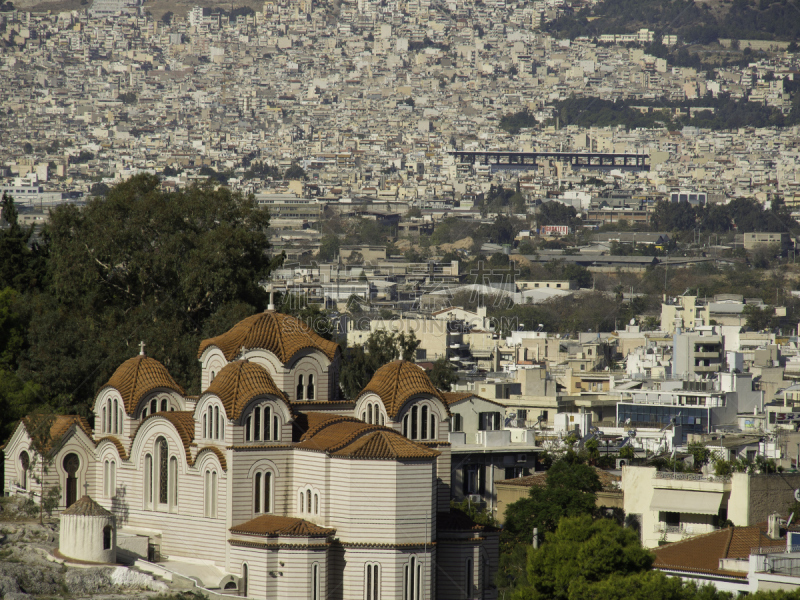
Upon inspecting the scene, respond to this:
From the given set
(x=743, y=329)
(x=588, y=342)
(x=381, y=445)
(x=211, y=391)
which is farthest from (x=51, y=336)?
(x=743, y=329)

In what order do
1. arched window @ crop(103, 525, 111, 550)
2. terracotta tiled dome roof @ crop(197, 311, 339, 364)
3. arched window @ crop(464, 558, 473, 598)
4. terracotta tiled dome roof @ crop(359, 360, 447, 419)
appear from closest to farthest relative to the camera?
arched window @ crop(103, 525, 111, 550)
arched window @ crop(464, 558, 473, 598)
terracotta tiled dome roof @ crop(359, 360, 447, 419)
terracotta tiled dome roof @ crop(197, 311, 339, 364)

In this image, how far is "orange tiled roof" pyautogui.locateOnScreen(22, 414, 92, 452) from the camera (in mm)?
30027

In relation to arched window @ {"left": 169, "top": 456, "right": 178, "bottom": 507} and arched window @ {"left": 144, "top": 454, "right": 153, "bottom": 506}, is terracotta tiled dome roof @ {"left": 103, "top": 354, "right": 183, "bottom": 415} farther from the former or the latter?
arched window @ {"left": 169, "top": 456, "right": 178, "bottom": 507}

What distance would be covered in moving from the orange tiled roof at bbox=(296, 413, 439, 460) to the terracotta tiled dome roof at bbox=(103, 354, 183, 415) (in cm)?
351

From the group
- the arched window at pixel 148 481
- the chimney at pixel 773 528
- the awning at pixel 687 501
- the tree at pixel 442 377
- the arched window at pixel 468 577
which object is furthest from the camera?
the tree at pixel 442 377

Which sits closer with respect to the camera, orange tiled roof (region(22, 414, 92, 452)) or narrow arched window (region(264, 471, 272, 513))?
narrow arched window (region(264, 471, 272, 513))

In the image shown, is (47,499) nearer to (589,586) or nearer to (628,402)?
(589,586)

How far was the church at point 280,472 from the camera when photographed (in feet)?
86.4

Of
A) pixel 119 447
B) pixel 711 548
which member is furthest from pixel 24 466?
pixel 711 548

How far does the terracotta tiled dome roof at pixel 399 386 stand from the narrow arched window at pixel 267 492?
2406 mm

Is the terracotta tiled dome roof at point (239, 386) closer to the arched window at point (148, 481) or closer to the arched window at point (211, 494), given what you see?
the arched window at point (211, 494)

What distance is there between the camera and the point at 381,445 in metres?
26.4

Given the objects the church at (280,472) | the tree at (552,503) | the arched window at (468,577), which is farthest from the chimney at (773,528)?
the arched window at (468,577)

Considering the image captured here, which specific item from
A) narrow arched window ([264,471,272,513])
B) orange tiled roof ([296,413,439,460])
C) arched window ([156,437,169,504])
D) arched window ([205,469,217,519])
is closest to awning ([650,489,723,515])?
orange tiled roof ([296,413,439,460])
